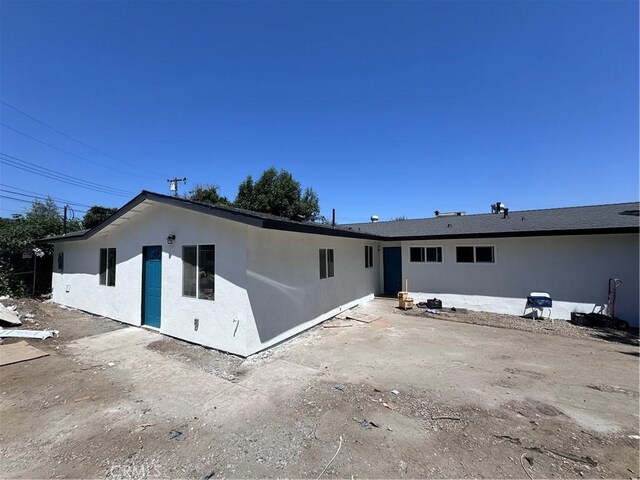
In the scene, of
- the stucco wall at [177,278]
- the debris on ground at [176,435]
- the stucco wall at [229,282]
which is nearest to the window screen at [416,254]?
the stucco wall at [229,282]

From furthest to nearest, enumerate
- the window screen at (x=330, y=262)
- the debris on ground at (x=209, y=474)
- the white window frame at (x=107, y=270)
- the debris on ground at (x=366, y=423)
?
the window screen at (x=330, y=262) < the white window frame at (x=107, y=270) < the debris on ground at (x=366, y=423) < the debris on ground at (x=209, y=474)

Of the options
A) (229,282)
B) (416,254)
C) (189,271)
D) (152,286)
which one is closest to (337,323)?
(229,282)

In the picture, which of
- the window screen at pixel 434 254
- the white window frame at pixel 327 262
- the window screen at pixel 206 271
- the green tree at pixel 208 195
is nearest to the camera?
the window screen at pixel 206 271

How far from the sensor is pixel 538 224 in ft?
33.8

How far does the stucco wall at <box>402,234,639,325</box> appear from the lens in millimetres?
8727

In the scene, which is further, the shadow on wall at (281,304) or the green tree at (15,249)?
the green tree at (15,249)

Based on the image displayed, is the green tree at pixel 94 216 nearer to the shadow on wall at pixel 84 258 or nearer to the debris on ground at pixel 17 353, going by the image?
the shadow on wall at pixel 84 258

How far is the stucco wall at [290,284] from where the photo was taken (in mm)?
6074

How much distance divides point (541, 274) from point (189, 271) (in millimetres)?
11340

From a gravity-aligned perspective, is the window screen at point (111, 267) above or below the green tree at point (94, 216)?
below

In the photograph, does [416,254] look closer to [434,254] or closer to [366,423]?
[434,254]

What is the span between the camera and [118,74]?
9633 millimetres

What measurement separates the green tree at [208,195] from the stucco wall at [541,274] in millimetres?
22819

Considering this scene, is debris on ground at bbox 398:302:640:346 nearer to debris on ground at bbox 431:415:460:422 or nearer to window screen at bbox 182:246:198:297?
debris on ground at bbox 431:415:460:422
